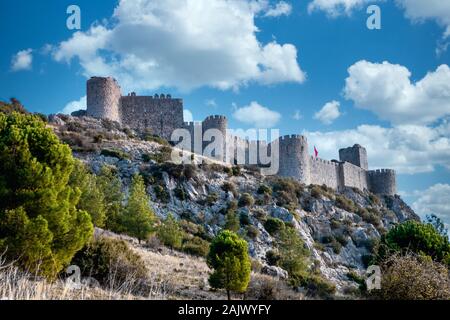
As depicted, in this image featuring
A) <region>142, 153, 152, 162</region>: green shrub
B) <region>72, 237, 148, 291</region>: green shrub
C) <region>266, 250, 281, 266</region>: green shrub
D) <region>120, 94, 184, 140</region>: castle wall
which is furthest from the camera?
<region>120, 94, 184, 140</region>: castle wall

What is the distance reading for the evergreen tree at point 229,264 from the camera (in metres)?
13.6

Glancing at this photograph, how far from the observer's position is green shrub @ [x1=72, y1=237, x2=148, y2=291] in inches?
478

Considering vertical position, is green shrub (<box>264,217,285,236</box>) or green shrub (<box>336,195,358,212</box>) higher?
green shrub (<box>336,195,358,212</box>)

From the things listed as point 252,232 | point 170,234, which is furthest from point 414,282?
point 252,232

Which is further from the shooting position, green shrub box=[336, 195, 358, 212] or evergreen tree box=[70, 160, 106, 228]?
green shrub box=[336, 195, 358, 212]

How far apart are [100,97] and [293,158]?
18.6 m

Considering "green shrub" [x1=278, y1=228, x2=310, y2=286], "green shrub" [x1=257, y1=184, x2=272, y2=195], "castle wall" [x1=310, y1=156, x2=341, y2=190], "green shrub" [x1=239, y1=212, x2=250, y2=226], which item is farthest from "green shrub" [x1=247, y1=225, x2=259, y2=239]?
"castle wall" [x1=310, y1=156, x2=341, y2=190]

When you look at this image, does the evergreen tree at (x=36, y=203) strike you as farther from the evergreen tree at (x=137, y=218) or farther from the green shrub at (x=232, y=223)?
the green shrub at (x=232, y=223)

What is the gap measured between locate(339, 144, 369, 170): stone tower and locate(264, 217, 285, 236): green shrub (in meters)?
29.3

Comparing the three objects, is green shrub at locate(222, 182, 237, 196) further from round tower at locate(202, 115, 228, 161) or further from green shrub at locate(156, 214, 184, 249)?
green shrub at locate(156, 214, 184, 249)

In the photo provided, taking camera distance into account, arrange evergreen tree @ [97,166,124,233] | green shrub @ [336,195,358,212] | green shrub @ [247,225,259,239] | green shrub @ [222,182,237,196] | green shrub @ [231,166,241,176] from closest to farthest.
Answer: evergreen tree @ [97,166,124,233]
green shrub @ [247,225,259,239]
green shrub @ [222,182,237,196]
green shrub @ [231,166,241,176]
green shrub @ [336,195,358,212]

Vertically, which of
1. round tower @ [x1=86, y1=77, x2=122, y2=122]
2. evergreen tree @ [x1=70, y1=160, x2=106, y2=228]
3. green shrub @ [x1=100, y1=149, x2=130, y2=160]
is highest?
round tower @ [x1=86, y1=77, x2=122, y2=122]

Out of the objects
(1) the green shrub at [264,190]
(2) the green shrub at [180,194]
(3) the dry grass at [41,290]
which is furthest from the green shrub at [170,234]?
(1) the green shrub at [264,190]

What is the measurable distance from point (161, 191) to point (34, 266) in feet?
65.2
